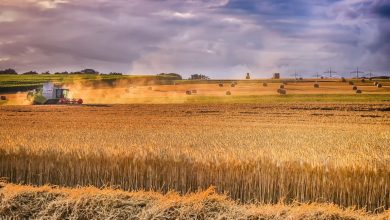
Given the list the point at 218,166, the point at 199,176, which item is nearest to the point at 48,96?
the point at 199,176

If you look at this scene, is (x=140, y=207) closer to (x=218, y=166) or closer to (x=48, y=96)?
(x=218, y=166)

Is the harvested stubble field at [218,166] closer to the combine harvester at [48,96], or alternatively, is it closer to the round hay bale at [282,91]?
the round hay bale at [282,91]

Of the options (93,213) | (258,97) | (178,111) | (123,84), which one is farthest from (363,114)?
(123,84)

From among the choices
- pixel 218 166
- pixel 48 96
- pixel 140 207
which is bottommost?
pixel 140 207

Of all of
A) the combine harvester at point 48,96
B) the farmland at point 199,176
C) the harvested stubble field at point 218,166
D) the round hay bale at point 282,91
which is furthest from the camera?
the combine harvester at point 48,96

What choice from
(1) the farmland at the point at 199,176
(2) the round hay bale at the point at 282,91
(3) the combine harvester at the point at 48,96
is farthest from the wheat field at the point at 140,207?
(3) the combine harvester at the point at 48,96

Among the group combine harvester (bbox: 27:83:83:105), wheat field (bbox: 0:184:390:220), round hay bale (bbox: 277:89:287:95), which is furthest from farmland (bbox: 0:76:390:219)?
combine harvester (bbox: 27:83:83:105)

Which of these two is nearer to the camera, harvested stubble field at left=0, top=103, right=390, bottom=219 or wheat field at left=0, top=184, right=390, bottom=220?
wheat field at left=0, top=184, right=390, bottom=220

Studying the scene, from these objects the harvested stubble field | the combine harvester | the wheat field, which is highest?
the combine harvester

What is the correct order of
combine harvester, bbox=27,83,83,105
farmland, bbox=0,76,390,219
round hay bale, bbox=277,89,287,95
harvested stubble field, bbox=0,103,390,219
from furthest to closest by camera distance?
combine harvester, bbox=27,83,83,105 < round hay bale, bbox=277,89,287,95 < harvested stubble field, bbox=0,103,390,219 < farmland, bbox=0,76,390,219

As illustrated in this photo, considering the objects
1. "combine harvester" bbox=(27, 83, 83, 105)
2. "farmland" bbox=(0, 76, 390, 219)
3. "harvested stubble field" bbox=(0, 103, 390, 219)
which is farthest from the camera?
"combine harvester" bbox=(27, 83, 83, 105)

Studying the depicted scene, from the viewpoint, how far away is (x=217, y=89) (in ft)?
142

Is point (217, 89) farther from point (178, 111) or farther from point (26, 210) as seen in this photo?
point (26, 210)

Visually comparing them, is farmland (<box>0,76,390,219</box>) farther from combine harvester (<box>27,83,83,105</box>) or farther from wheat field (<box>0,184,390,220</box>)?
combine harvester (<box>27,83,83,105</box>)
